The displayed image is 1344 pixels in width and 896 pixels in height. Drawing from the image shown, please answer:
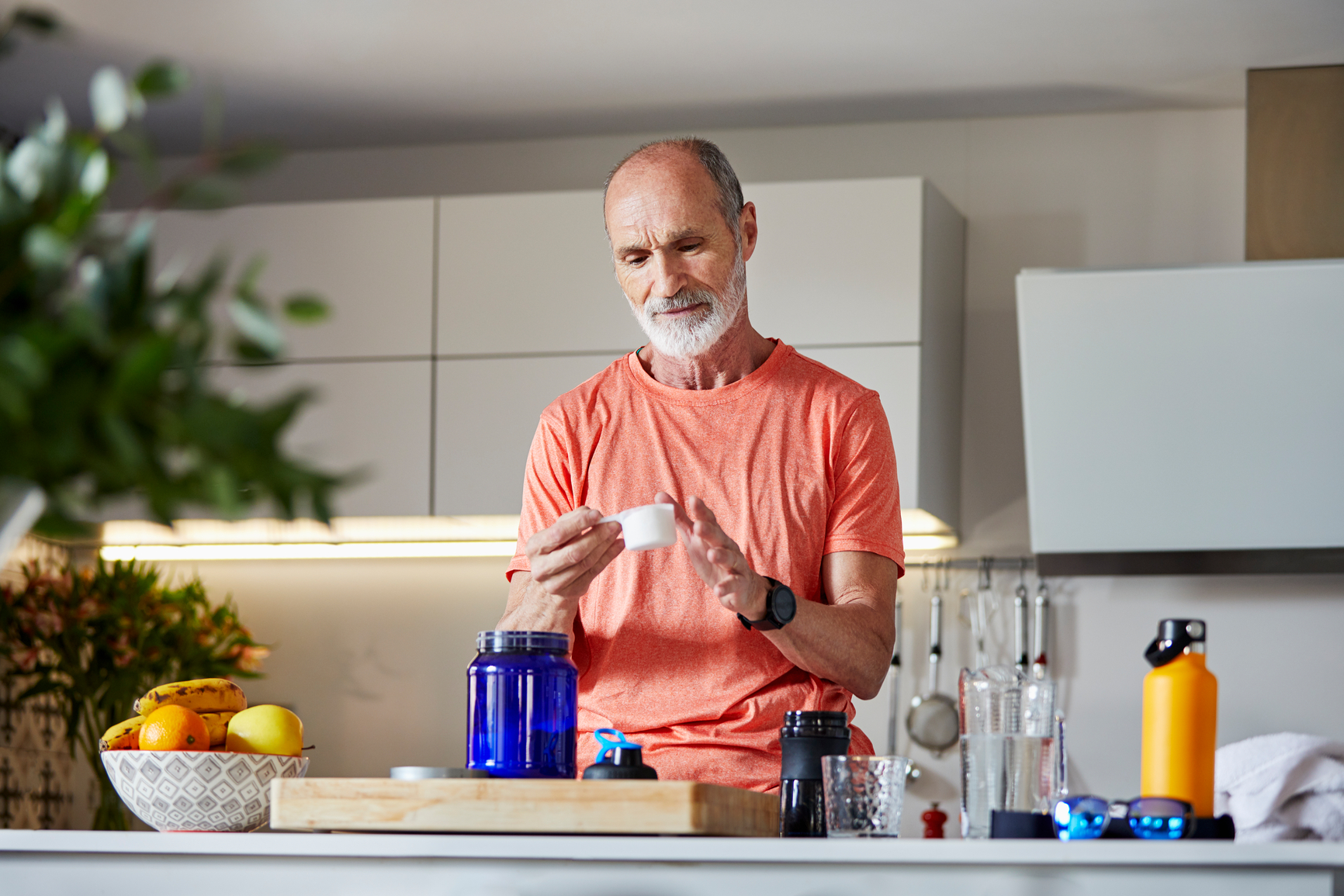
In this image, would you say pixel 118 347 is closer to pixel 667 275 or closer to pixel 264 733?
pixel 264 733

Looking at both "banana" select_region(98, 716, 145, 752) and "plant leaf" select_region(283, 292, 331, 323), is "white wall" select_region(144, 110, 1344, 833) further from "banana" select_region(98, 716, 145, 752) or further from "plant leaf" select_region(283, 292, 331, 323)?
"plant leaf" select_region(283, 292, 331, 323)

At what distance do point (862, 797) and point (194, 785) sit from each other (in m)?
0.59

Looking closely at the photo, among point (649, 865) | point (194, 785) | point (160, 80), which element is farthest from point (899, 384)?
point (160, 80)

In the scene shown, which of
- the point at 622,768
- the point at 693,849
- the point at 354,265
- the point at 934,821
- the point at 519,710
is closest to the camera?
the point at 693,849

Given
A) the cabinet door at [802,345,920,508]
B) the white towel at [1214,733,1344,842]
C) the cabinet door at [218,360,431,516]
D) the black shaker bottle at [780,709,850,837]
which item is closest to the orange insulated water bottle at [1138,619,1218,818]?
the black shaker bottle at [780,709,850,837]

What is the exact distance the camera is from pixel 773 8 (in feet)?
9.00

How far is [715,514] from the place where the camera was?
170cm

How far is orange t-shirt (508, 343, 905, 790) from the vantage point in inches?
62.4

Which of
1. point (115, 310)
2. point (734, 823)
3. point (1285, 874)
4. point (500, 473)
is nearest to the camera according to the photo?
point (115, 310)

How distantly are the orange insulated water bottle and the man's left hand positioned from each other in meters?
0.45

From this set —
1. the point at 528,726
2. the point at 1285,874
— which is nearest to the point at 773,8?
the point at 528,726

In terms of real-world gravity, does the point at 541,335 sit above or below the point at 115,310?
above

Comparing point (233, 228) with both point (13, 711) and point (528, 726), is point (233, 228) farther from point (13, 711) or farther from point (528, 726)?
point (528, 726)

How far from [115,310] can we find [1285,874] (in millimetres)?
821
